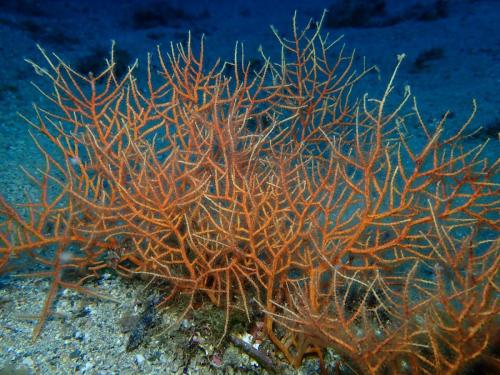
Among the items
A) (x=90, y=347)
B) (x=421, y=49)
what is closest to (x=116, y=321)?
(x=90, y=347)

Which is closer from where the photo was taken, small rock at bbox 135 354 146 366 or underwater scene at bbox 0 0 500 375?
underwater scene at bbox 0 0 500 375

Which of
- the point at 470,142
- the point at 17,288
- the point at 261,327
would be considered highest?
the point at 17,288

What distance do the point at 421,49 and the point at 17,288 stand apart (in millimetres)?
12047

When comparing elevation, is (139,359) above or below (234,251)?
below

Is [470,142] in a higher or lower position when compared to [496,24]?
lower

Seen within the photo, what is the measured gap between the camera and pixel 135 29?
15.0m

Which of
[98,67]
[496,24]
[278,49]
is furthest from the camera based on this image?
[278,49]

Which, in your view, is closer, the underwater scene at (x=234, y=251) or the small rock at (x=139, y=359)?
the underwater scene at (x=234, y=251)

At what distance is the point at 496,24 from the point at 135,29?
13477 millimetres

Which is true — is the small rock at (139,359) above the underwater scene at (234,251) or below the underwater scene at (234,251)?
below

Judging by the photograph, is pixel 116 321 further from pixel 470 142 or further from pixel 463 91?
pixel 463 91

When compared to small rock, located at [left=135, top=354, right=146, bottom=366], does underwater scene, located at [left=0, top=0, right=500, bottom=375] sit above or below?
above

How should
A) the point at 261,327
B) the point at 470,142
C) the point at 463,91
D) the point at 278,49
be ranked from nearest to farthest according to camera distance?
the point at 261,327 → the point at 470,142 → the point at 463,91 → the point at 278,49

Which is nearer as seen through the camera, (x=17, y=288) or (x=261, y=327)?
(x=261, y=327)
